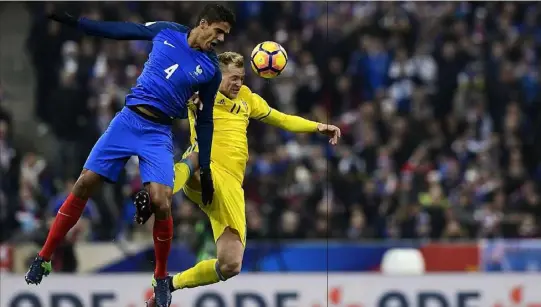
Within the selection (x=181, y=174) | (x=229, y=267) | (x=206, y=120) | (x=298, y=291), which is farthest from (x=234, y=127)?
(x=298, y=291)

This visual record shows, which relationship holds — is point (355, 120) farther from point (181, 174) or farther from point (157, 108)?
point (157, 108)

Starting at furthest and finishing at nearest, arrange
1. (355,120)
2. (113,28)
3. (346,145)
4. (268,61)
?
(355,120)
(346,145)
(268,61)
(113,28)

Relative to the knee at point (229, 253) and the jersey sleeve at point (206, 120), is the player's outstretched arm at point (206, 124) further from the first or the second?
the knee at point (229, 253)

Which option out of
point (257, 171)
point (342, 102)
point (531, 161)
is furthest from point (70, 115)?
point (531, 161)

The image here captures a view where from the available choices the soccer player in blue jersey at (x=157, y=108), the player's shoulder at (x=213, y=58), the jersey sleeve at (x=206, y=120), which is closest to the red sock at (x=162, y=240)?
the soccer player in blue jersey at (x=157, y=108)

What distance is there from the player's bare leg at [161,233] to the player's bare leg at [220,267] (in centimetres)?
21

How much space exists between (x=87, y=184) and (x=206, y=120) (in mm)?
976

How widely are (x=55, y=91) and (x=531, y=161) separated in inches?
254

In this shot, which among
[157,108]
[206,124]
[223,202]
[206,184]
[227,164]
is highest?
[157,108]

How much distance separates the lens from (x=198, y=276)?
10.6 m

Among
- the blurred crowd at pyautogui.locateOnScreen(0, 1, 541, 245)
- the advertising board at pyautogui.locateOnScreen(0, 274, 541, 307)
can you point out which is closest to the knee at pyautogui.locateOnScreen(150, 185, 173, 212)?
the advertising board at pyautogui.locateOnScreen(0, 274, 541, 307)

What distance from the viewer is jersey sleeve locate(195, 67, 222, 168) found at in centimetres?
980

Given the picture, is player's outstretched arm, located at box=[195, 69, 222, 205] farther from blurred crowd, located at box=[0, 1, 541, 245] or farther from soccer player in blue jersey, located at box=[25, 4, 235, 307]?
blurred crowd, located at box=[0, 1, 541, 245]

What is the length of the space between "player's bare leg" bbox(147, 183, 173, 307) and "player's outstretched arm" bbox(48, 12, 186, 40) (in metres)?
1.07
